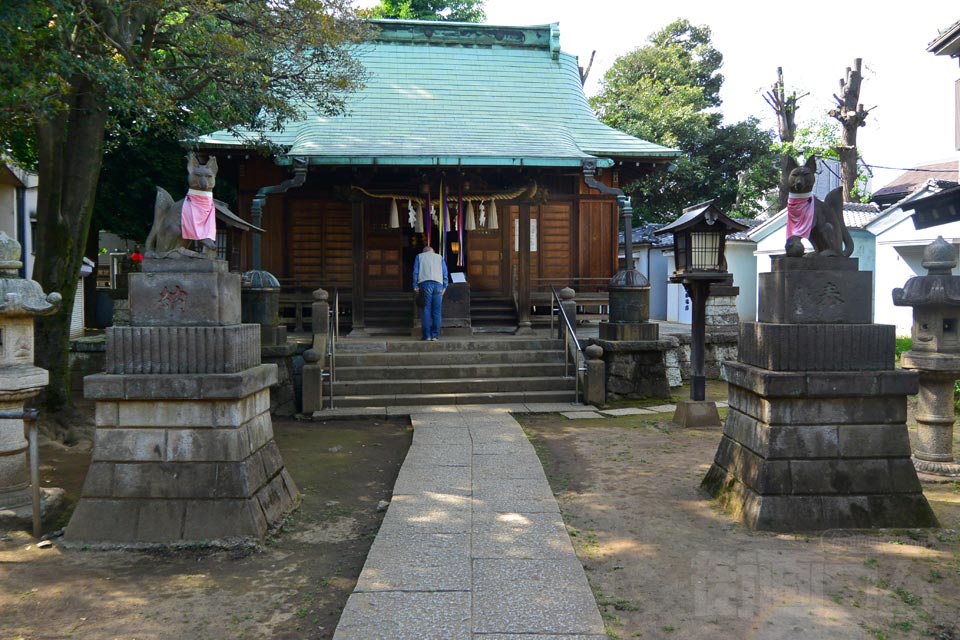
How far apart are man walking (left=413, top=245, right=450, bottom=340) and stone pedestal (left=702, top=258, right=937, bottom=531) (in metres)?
7.62

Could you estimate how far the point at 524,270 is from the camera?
1471cm

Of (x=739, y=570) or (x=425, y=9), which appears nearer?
(x=739, y=570)

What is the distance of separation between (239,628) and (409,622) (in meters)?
0.97

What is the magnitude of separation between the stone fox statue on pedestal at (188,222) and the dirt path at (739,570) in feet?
11.9

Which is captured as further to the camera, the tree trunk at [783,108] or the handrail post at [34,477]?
the tree trunk at [783,108]

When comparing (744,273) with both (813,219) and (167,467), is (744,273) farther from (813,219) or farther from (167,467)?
(167,467)

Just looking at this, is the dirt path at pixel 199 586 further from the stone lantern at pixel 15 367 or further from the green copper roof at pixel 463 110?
the green copper roof at pixel 463 110

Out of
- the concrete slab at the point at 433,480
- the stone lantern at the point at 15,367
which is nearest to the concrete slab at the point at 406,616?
the concrete slab at the point at 433,480

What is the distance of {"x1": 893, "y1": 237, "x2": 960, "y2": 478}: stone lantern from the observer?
6.88 m

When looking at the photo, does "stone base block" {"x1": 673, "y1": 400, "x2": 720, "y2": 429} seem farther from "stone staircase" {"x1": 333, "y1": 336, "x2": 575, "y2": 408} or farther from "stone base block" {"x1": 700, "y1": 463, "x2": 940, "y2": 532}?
"stone base block" {"x1": 700, "y1": 463, "x2": 940, "y2": 532}

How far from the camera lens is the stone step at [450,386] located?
36.2 ft

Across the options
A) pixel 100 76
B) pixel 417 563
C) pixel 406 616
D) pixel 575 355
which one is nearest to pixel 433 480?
pixel 417 563

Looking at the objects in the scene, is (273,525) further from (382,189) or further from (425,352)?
(382,189)

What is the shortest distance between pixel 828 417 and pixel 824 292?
0.96 metres
